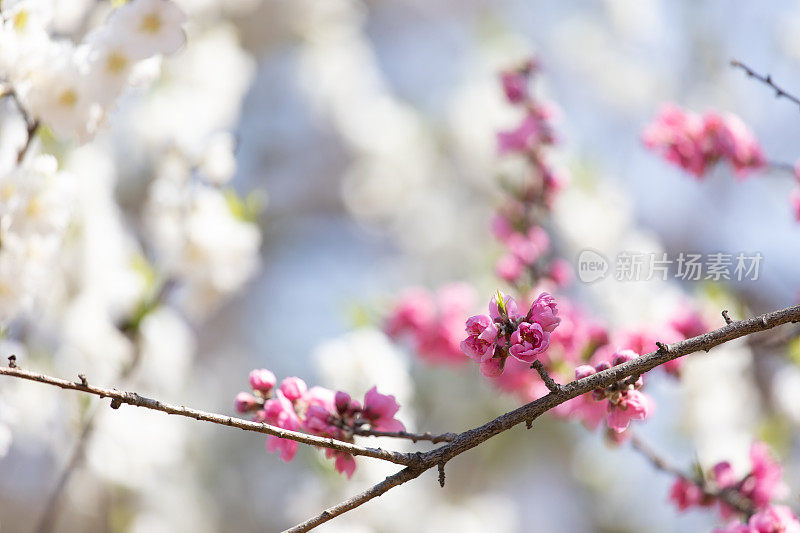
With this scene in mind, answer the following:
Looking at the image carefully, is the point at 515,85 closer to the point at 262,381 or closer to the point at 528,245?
the point at 528,245

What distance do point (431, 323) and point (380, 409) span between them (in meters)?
0.86

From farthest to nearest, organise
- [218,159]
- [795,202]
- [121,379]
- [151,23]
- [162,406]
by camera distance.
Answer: [218,159], [121,379], [795,202], [151,23], [162,406]

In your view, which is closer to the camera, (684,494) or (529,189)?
(684,494)

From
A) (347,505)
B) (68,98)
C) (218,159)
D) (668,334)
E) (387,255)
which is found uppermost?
(387,255)

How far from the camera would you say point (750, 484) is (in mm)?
1158

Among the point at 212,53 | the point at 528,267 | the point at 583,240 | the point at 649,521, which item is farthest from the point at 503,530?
the point at 212,53

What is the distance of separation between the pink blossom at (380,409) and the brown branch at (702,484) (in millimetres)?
508

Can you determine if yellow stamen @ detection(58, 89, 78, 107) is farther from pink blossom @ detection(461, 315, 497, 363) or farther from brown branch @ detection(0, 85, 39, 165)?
pink blossom @ detection(461, 315, 497, 363)

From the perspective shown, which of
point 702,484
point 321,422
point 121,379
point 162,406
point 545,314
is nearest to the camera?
point 162,406

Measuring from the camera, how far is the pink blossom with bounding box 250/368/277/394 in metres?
0.93

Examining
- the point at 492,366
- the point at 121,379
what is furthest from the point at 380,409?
the point at 121,379

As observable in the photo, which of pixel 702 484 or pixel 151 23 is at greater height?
pixel 151 23

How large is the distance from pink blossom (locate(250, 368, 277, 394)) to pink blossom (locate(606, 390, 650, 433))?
417mm

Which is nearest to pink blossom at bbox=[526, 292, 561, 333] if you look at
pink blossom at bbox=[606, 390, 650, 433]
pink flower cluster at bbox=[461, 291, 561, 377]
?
pink flower cluster at bbox=[461, 291, 561, 377]
